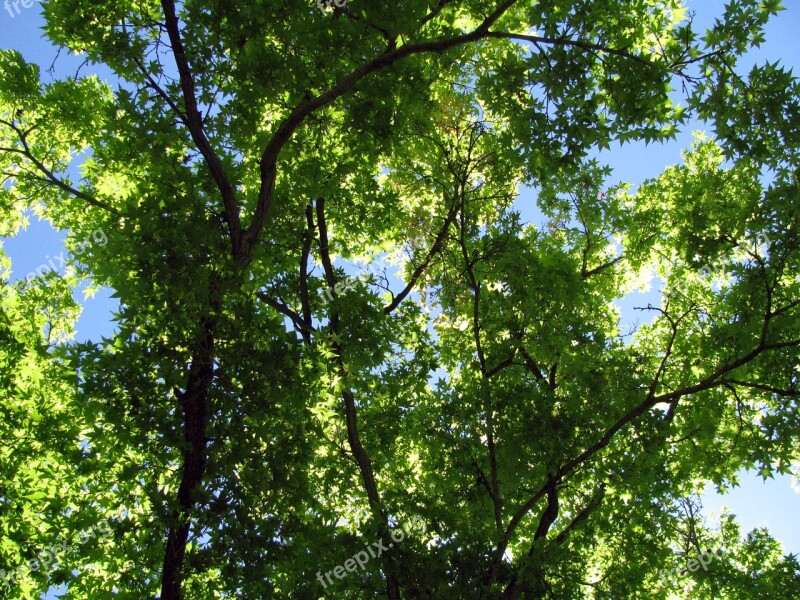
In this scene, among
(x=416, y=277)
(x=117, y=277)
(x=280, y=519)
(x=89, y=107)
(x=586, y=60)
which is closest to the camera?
(x=117, y=277)

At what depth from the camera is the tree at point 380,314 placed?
6043 mm

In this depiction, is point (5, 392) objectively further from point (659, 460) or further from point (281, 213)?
point (659, 460)

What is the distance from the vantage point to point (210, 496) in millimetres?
5711

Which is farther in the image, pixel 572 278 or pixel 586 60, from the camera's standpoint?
pixel 572 278

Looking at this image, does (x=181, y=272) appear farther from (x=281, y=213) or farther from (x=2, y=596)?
(x=2, y=596)

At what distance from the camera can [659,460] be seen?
361 inches

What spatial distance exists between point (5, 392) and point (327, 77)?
8981mm

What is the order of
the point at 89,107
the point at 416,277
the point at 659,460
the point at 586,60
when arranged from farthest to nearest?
the point at 89,107 → the point at 416,277 → the point at 659,460 → the point at 586,60

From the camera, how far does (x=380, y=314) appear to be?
845cm

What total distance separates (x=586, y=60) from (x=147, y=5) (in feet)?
22.1

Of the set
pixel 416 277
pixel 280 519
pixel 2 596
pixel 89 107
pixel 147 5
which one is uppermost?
pixel 89 107

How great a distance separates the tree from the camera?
604cm

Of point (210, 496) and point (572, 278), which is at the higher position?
point (572, 278)

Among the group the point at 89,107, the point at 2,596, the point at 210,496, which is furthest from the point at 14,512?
the point at 89,107
